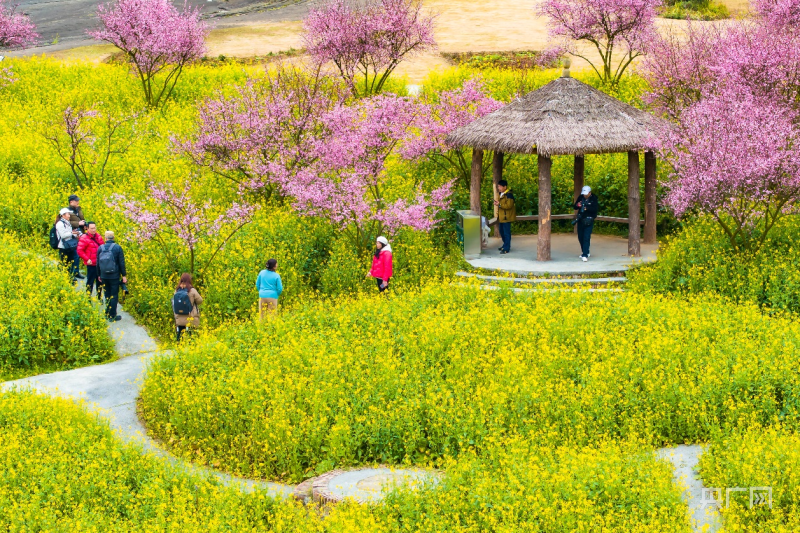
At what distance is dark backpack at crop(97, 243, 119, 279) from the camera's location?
1802 centimetres

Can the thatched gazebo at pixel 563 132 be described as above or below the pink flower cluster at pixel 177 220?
above

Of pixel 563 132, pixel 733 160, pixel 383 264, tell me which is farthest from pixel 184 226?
pixel 733 160

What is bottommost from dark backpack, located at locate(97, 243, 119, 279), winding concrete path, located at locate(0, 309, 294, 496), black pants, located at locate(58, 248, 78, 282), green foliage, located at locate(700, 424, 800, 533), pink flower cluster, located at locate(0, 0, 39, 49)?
winding concrete path, located at locate(0, 309, 294, 496)

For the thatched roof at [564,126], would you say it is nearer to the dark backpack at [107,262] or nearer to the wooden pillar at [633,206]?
the wooden pillar at [633,206]

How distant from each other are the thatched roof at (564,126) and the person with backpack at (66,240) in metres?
8.94

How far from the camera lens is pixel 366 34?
3288 centimetres

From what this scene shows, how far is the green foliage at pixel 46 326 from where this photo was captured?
16.8 meters

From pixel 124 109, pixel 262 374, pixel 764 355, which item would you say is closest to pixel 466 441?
pixel 262 374

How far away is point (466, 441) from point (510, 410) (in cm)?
111

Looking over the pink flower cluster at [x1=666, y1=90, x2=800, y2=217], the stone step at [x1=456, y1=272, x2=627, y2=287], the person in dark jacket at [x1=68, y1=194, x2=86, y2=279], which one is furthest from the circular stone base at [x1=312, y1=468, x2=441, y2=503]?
the person in dark jacket at [x1=68, y1=194, x2=86, y2=279]

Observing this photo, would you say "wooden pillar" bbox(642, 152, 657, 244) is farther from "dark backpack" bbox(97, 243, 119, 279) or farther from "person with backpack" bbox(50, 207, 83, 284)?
"person with backpack" bbox(50, 207, 83, 284)

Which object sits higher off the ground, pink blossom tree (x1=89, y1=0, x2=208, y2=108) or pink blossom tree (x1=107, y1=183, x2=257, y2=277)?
pink blossom tree (x1=89, y1=0, x2=208, y2=108)

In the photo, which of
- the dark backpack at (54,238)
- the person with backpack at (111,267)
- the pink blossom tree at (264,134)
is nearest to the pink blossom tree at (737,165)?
the pink blossom tree at (264,134)

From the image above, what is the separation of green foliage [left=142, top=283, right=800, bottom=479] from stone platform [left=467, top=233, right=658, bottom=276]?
7.10 ft
